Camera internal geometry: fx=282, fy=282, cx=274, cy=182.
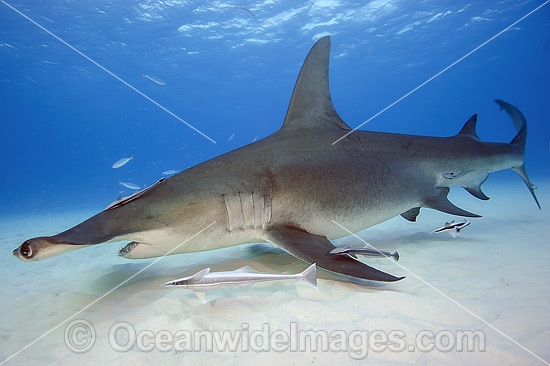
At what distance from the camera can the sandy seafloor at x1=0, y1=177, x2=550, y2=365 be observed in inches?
63.8

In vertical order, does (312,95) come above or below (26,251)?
above

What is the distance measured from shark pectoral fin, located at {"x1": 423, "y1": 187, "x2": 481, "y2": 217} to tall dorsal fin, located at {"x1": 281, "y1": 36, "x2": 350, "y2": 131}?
1.88m

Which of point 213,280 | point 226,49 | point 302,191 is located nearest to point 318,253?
point 302,191

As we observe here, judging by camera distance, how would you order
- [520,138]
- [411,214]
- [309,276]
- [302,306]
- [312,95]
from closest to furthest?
1. [309,276]
2. [302,306]
3. [312,95]
4. [411,214]
5. [520,138]

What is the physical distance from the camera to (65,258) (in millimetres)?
4887

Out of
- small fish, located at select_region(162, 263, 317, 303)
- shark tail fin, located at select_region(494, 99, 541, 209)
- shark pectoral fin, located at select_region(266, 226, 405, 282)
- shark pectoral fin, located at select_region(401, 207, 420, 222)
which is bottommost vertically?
small fish, located at select_region(162, 263, 317, 303)

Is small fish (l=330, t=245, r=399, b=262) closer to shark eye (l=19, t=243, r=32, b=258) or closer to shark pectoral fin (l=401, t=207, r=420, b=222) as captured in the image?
shark eye (l=19, t=243, r=32, b=258)

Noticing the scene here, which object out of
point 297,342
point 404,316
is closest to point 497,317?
point 404,316

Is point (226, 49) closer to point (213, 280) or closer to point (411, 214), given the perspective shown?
point (411, 214)

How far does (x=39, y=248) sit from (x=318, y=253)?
6.44 ft

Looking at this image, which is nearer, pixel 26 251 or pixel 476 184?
pixel 26 251

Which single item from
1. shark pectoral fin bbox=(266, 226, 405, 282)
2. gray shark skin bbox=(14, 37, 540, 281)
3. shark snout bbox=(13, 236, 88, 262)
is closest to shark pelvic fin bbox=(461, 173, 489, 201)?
gray shark skin bbox=(14, 37, 540, 281)

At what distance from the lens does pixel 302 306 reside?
2141 millimetres

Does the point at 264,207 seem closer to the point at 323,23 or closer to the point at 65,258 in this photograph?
the point at 65,258
